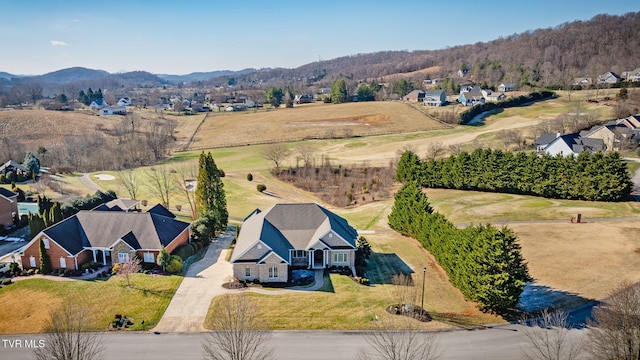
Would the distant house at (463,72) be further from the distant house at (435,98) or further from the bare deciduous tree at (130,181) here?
the bare deciduous tree at (130,181)

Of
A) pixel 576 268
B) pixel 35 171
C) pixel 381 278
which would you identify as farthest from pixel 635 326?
pixel 35 171

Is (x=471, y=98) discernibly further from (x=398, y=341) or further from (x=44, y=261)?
(x=44, y=261)

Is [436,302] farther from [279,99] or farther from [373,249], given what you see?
[279,99]

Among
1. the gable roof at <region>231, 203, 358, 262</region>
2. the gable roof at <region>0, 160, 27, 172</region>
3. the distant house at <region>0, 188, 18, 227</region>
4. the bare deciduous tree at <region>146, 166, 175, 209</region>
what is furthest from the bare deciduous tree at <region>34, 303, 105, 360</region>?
the gable roof at <region>0, 160, 27, 172</region>

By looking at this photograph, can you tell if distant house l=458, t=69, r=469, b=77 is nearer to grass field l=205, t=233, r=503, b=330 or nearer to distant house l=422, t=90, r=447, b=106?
distant house l=422, t=90, r=447, b=106

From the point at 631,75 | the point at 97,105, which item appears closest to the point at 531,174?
the point at 631,75
